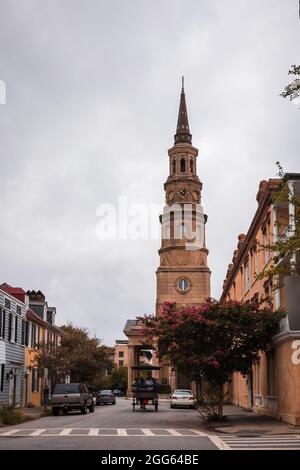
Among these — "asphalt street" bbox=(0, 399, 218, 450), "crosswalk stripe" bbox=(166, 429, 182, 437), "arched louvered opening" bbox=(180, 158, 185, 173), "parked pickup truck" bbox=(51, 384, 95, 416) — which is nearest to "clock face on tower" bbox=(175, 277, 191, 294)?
"arched louvered opening" bbox=(180, 158, 185, 173)

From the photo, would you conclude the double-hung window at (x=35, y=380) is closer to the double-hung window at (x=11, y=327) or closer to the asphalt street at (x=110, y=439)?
the double-hung window at (x=11, y=327)

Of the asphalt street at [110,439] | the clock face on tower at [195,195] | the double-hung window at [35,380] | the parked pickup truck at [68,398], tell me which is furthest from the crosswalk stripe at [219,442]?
the clock face on tower at [195,195]

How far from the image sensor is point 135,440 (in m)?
17.8

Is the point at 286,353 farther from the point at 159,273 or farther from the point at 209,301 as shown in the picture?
the point at 159,273

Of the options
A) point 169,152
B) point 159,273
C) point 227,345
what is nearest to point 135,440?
point 227,345

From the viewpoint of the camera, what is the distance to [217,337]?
1046 inches

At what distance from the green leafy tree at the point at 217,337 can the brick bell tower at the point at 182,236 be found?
48.9 meters

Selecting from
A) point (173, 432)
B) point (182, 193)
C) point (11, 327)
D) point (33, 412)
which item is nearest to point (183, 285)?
point (182, 193)

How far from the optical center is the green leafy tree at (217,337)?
26406 mm

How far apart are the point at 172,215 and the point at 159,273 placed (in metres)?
7.55

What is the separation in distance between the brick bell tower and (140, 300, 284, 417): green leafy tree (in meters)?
48.9

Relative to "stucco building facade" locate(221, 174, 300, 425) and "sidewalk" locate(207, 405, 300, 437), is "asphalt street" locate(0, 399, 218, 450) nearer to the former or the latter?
"sidewalk" locate(207, 405, 300, 437)

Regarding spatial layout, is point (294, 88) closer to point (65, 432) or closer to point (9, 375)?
point (65, 432)

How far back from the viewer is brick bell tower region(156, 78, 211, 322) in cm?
7762
